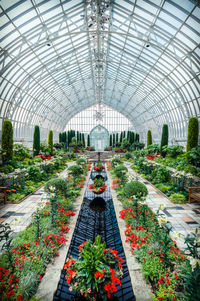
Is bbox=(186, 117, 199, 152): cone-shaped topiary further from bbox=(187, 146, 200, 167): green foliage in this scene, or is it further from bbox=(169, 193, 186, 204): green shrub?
bbox=(169, 193, 186, 204): green shrub

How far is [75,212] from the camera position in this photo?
17.6 ft

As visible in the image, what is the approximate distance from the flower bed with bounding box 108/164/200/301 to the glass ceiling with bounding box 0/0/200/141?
878cm

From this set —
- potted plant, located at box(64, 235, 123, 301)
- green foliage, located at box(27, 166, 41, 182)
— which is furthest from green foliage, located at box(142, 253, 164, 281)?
green foliage, located at box(27, 166, 41, 182)

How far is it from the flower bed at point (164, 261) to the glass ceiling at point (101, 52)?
28.8ft

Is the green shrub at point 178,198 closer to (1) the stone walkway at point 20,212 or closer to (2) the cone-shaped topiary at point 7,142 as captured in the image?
(1) the stone walkway at point 20,212

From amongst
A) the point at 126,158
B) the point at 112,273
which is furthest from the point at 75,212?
the point at 126,158

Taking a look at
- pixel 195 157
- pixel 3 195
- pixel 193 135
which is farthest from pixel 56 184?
pixel 193 135

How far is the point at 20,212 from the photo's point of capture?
540 centimetres

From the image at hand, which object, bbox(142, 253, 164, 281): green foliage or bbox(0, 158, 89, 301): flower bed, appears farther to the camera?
bbox(142, 253, 164, 281): green foliage

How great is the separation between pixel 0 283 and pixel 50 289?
2.39ft

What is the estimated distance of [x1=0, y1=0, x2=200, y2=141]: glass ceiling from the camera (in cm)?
826

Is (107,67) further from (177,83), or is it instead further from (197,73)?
(197,73)

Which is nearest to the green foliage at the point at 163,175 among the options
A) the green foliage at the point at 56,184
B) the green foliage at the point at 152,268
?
the green foliage at the point at 56,184

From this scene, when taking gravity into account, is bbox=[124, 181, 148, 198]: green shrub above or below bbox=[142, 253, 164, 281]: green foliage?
above
